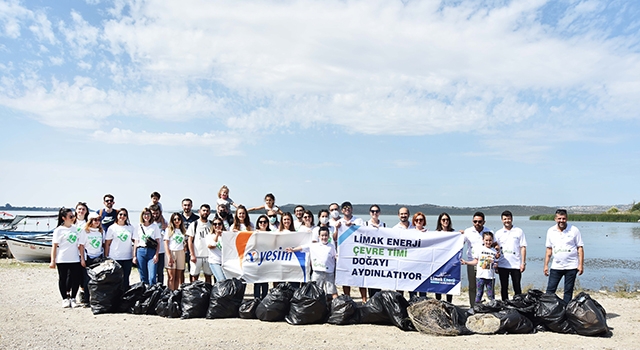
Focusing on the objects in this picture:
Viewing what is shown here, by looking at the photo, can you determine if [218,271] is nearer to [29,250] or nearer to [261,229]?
[261,229]

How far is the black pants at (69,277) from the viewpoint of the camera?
309 inches

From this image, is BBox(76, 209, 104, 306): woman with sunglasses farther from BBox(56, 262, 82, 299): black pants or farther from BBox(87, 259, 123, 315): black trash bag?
BBox(87, 259, 123, 315): black trash bag

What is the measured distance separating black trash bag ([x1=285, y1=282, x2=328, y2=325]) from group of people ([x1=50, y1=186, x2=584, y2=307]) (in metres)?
0.76

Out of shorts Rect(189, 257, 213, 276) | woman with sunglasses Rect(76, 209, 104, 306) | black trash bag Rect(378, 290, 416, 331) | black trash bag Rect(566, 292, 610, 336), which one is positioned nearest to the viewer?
black trash bag Rect(566, 292, 610, 336)

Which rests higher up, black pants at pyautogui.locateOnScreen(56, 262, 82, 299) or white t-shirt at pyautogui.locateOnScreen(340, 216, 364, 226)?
white t-shirt at pyautogui.locateOnScreen(340, 216, 364, 226)

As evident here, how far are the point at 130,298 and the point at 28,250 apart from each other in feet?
43.0

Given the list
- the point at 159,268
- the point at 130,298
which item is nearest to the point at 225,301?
the point at 130,298

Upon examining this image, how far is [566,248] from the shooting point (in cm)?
766

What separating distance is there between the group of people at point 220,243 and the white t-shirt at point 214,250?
2 cm

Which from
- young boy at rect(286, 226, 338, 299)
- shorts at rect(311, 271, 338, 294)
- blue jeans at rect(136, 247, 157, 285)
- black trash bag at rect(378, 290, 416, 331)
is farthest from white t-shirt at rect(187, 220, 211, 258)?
black trash bag at rect(378, 290, 416, 331)

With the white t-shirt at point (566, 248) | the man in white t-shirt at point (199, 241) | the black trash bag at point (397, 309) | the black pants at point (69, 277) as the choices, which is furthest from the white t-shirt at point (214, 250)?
the white t-shirt at point (566, 248)

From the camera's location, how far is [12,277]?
1155cm

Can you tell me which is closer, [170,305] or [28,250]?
[170,305]

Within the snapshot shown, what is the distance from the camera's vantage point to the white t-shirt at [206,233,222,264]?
8.16 meters
